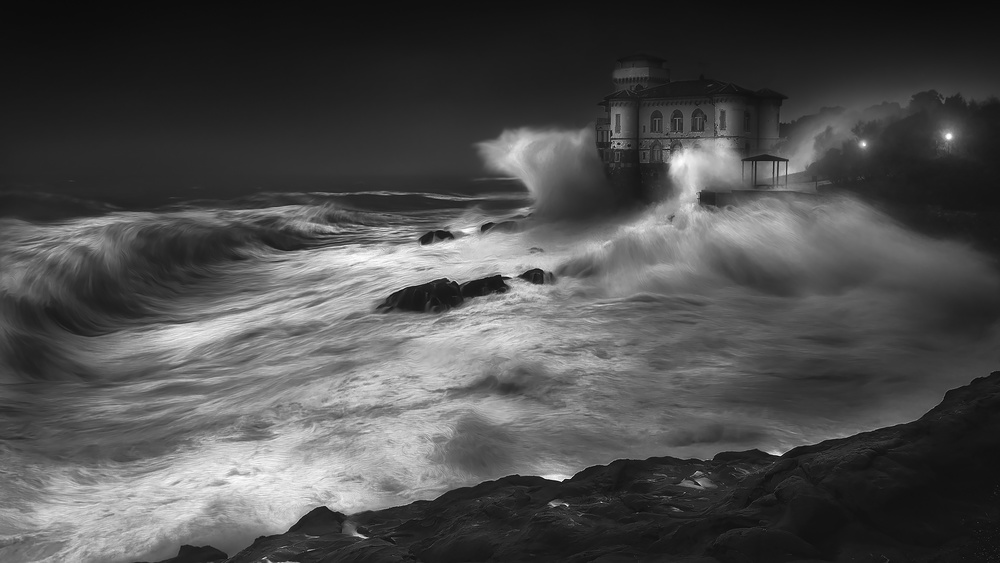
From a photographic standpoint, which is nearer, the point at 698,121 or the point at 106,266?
the point at 106,266

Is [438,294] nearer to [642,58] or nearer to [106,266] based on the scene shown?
[106,266]

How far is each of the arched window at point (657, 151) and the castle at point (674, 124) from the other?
55mm

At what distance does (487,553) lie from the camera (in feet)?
13.9

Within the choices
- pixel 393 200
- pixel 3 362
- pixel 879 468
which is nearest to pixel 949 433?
pixel 879 468

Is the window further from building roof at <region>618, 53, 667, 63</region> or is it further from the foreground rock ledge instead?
the foreground rock ledge

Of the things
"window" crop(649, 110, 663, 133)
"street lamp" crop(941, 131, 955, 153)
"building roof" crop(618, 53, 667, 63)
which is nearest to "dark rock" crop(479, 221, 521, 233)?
"window" crop(649, 110, 663, 133)

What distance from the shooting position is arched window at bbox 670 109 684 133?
132 feet

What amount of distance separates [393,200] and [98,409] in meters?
58.9

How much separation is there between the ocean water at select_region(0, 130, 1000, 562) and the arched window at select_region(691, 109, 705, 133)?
15185 millimetres

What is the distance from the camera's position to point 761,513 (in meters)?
3.81

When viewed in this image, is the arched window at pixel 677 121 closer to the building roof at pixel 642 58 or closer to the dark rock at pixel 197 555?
the building roof at pixel 642 58

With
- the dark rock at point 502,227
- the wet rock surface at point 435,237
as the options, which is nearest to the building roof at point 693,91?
the dark rock at point 502,227

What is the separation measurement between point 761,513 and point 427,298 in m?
12.9

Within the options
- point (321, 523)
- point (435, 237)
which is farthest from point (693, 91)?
point (321, 523)
